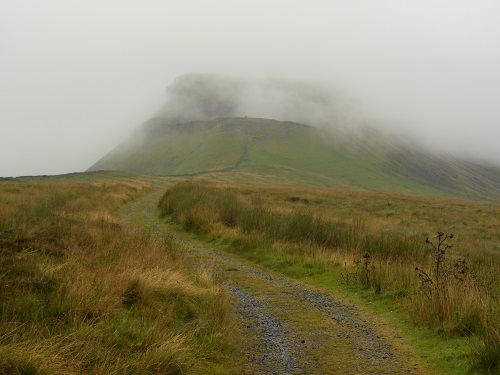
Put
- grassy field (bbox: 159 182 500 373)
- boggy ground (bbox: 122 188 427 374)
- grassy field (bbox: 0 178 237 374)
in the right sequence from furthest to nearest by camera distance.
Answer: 1. grassy field (bbox: 159 182 500 373)
2. boggy ground (bbox: 122 188 427 374)
3. grassy field (bbox: 0 178 237 374)

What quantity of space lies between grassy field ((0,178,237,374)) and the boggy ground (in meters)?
0.70

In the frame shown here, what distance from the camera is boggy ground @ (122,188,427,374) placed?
19.8 feet

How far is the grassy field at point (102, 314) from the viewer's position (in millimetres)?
4508

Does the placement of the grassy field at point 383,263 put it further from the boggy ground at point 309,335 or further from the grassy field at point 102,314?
the grassy field at point 102,314

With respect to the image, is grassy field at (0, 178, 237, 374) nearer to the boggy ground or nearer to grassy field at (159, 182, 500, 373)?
the boggy ground

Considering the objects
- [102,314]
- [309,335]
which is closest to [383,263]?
[309,335]

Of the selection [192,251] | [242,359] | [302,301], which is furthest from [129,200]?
[242,359]

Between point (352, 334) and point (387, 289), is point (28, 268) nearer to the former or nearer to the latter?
point (352, 334)

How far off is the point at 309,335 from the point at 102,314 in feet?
12.5

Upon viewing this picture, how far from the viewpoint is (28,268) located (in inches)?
262

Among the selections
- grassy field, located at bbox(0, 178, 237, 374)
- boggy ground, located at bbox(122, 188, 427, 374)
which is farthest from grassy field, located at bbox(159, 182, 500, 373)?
grassy field, located at bbox(0, 178, 237, 374)

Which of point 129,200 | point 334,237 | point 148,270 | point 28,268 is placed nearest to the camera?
point 28,268

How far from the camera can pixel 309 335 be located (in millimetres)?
7312

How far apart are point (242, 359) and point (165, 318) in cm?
140
